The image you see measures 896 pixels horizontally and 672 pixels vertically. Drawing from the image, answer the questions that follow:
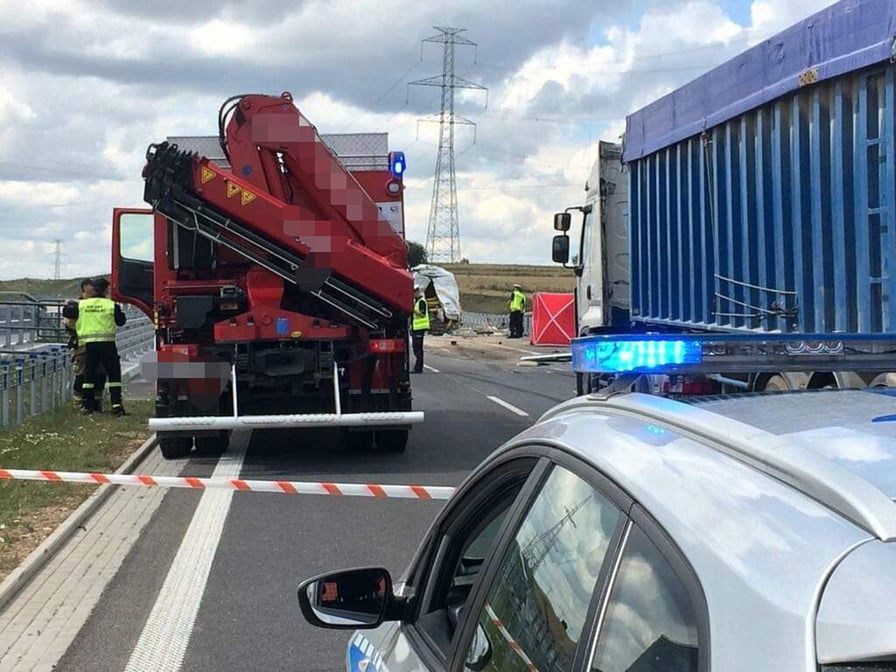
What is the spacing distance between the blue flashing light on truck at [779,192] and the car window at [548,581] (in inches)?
121

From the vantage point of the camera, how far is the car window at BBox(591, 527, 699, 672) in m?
1.53

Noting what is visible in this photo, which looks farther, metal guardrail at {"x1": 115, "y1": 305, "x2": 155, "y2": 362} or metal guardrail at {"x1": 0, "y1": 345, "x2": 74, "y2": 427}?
metal guardrail at {"x1": 115, "y1": 305, "x2": 155, "y2": 362}

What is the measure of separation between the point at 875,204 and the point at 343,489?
152 inches

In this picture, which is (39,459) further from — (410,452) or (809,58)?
(809,58)

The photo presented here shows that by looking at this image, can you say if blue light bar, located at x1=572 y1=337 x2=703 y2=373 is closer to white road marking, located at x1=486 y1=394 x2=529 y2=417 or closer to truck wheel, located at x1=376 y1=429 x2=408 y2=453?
truck wheel, located at x1=376 y1=429 x2=408 y2=453

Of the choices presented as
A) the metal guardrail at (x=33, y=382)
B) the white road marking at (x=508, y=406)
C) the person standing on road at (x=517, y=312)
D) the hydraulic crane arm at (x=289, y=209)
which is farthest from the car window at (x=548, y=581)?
the person standing on road at (x=517, y=312)

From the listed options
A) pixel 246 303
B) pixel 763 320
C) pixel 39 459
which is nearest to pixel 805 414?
pixel 763 320

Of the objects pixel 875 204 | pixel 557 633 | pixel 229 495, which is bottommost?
pixel 229 495

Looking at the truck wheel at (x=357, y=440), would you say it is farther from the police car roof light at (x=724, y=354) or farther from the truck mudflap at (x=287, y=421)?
the police car roof light at (x=724, y=354)

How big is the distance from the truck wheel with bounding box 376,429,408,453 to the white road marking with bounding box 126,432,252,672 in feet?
7.85

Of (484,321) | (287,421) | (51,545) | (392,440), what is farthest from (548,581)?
(484,321)

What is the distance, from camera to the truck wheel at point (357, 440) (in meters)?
11.5

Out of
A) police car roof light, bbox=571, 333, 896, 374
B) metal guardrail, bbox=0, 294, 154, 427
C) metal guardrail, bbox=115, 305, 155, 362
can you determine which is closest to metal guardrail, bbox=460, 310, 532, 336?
metal guardrail, bbox=115, 305, 155, 362

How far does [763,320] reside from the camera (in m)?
8.81
